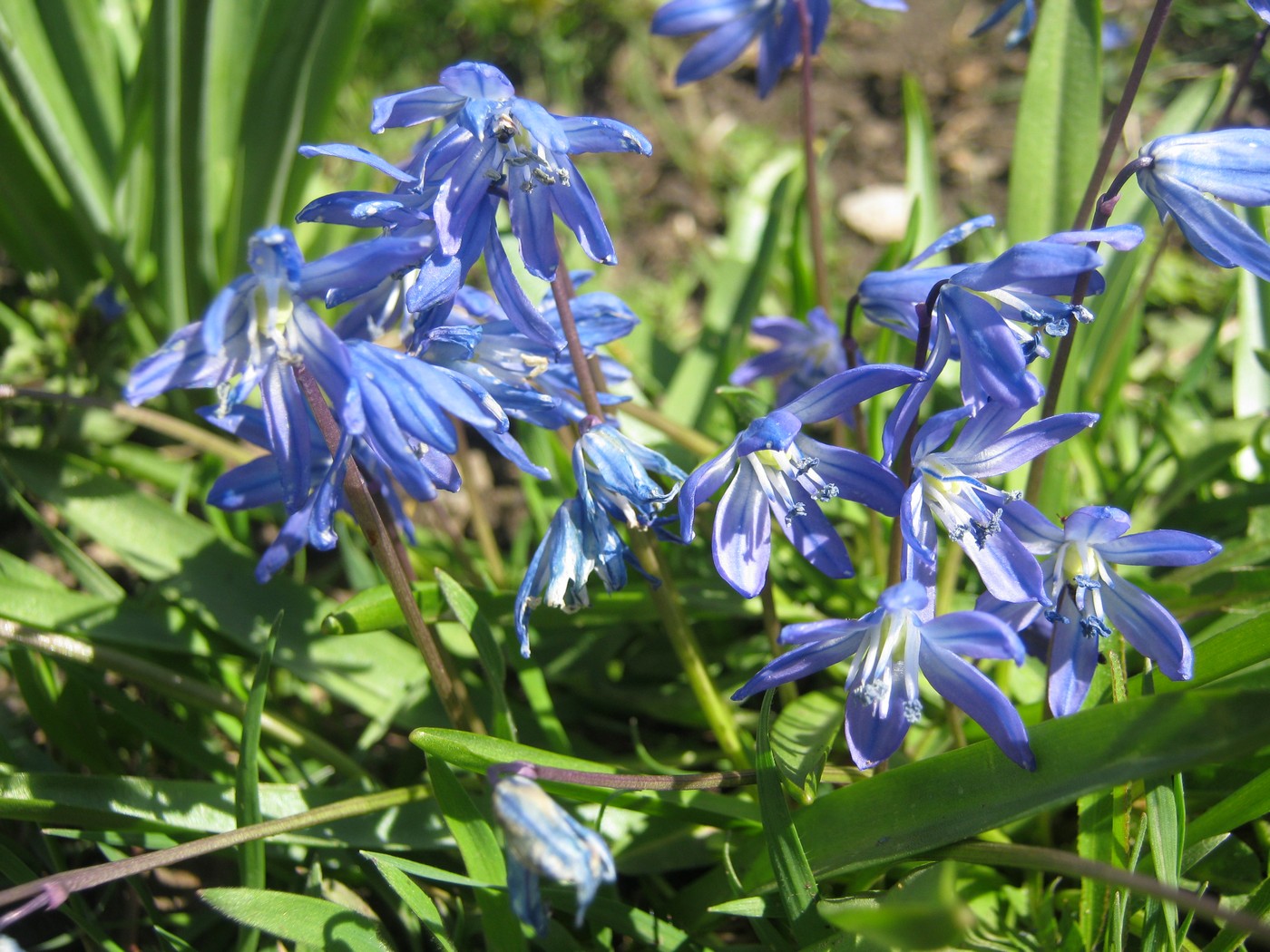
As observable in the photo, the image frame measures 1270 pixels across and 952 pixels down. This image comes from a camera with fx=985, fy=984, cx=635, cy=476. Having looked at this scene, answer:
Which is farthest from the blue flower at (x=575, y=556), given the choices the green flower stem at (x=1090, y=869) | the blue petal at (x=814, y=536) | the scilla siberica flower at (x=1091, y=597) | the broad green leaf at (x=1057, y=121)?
the broad green leaf at (x=1057, y=121)

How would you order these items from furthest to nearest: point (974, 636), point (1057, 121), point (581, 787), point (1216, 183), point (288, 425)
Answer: point (1057, 121) < point (581, 787) < point (1216, 183) < point (288, 425) < point (974, 636)

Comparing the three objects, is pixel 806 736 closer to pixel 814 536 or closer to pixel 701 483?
pixel 814 536

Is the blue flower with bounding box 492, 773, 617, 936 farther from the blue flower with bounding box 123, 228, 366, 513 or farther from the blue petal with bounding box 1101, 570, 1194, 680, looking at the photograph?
the blue petal with bounding box 1101, 570, 1194, 680

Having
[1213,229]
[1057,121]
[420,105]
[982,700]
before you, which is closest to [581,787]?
[982,700]

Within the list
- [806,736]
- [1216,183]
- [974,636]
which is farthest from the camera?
[806,736]

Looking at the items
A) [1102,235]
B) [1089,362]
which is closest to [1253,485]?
[1089,362]

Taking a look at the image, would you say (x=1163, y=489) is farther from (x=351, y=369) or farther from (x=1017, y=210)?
(x=351, y=369)

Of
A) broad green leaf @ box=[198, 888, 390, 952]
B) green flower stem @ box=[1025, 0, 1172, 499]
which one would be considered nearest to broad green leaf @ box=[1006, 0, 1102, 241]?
green flower stem @ box=[1025, 0, 1172, 499]
